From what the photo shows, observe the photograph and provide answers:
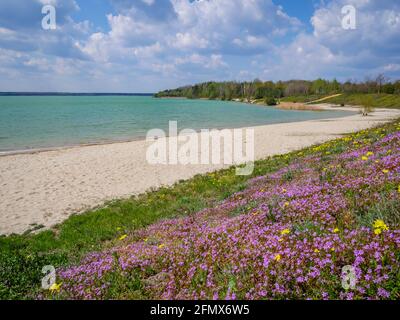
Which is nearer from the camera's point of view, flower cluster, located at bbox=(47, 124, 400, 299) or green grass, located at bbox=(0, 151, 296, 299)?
flower cluster, located at bbox=(47, 124, 400, 299)

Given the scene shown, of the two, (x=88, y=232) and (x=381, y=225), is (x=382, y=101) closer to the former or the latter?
(x=88, y=232)

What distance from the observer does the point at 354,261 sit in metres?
4.47

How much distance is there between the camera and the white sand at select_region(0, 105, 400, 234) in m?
14.8

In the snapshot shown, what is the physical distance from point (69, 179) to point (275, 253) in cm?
1888

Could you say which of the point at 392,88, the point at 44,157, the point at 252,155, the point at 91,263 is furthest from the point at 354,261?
the point at 392,88

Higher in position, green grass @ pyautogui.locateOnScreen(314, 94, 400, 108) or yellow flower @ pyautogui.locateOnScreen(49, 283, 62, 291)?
green grass @ pyautogui.locateOnScreen(314, 94, 400, 108)

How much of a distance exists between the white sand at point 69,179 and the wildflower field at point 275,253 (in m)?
7.28

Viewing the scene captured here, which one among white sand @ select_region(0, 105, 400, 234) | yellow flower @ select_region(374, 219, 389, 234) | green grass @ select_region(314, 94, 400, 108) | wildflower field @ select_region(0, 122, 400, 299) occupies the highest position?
green grass @ select_region(314, 94, 400, 108)

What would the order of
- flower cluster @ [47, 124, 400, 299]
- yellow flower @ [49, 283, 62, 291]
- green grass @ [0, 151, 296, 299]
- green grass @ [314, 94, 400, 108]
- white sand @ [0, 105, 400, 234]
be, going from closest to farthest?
flower cluster @ [47, 124, 400, 299], yellow flower @ [49, 283, 62, 291], green grass @ [0, 151, 296, 299], white sand @ [0, 105, 400, 234], green grass @ [314, 94, 400, 108]

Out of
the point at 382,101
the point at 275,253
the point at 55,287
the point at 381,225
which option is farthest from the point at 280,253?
the point at 382,101

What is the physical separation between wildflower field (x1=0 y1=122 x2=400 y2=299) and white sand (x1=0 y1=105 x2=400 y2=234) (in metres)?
7.28

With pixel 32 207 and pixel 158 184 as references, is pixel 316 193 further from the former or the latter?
pixel 32 207

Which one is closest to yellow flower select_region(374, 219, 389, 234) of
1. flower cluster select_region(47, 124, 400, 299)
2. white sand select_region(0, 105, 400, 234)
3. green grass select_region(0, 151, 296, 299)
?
flower cluster select_region(47, 124, 400, 299)

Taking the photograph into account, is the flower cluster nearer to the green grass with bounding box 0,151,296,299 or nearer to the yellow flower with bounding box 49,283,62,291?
the yellow flower with bounding box 49,283,62,291
